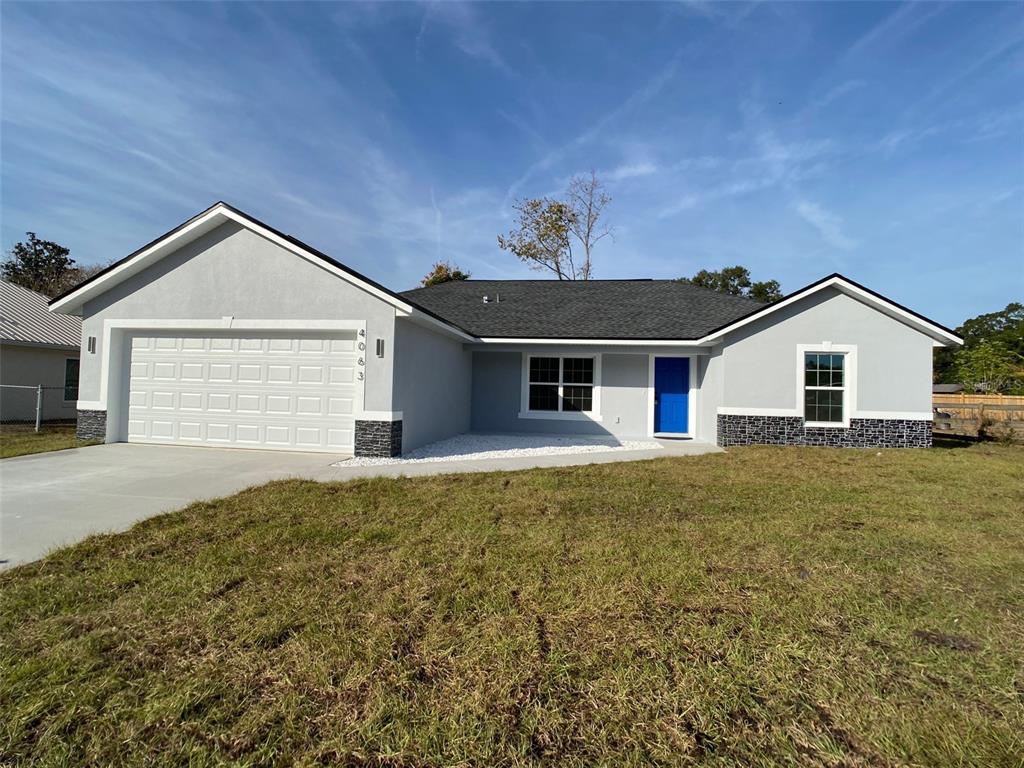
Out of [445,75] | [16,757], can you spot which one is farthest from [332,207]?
[16,757]

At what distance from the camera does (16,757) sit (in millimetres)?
1875

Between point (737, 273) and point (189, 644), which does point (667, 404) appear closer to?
point (189, 644)

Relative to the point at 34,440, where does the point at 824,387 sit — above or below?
above

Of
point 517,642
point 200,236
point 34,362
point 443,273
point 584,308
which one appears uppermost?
point 443,273

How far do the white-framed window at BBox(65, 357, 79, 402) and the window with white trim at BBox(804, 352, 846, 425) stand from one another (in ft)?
74.6

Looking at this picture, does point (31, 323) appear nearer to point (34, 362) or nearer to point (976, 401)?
point (34, 362)

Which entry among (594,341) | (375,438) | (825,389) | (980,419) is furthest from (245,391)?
(980,419)

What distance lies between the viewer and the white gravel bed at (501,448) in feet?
29.7

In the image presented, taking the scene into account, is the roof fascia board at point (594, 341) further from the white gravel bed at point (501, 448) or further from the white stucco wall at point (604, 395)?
the white gravel bed at point (501, 448)

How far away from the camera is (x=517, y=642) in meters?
2.71

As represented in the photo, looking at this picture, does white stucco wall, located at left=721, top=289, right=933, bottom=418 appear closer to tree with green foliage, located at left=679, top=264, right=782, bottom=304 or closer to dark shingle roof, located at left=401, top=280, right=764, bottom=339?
dark shingle roof, located at left=401, top=280, right=764, bottom=339

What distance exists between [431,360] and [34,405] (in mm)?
13601

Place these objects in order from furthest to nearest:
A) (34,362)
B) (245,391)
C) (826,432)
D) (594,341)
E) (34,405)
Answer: (34,362)
(34,405)
(594,341)
(826,432)
(245,391)

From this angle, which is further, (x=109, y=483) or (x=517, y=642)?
(x=109, y=483)
